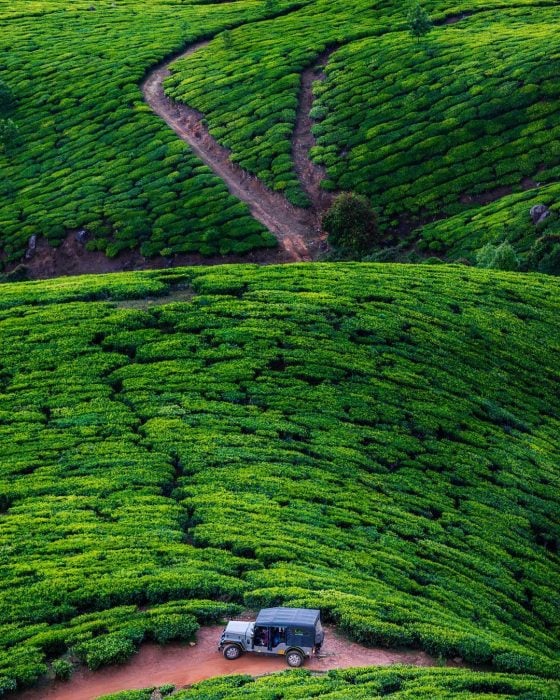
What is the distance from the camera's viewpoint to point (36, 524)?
3850 cm

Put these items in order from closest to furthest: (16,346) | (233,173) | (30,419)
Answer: (30,419) → (16,346) → (233,173)

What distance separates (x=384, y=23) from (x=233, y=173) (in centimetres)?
2864

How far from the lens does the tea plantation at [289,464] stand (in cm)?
3309

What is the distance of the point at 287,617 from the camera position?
30.6 metres

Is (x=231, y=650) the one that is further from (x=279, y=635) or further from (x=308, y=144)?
(x=308, y=144)

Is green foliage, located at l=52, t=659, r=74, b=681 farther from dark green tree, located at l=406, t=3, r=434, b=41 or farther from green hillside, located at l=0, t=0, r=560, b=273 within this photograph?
dark green tree, located at l=406, t=3, r=434, b=41

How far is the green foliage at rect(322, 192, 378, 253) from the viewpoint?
74188 mm

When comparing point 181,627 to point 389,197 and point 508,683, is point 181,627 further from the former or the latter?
point 389,197

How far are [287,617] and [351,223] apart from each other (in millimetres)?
47538

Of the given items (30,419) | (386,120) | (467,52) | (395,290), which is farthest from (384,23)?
(30,419)

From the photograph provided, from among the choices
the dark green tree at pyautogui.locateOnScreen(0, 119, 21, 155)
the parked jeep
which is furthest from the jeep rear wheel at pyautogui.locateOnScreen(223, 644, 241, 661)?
the dark green tree at pyautogui.locateOnScreen(0, 119, 21, 155)

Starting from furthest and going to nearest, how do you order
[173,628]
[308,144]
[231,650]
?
[308,144], [173,628], [231,650]

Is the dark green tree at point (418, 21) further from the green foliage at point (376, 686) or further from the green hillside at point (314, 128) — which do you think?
the green foliage at point (376, 686)

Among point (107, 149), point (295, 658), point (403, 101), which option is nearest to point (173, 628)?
point (295, 658)
